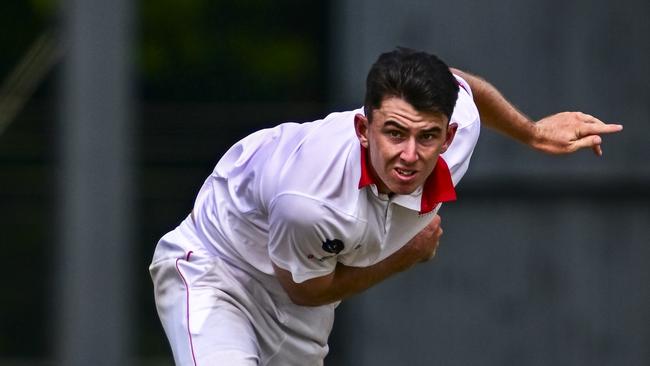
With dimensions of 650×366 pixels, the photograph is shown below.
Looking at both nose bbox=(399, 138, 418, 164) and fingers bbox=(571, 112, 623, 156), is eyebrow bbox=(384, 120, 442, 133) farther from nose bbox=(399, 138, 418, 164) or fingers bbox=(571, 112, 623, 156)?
fingers bbox=(571, 112, 623, 156)

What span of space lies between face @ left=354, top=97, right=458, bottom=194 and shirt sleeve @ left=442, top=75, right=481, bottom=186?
37 centimetres

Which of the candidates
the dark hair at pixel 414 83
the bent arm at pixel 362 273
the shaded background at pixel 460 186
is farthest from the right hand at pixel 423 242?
the shaded background at pixel 460 186

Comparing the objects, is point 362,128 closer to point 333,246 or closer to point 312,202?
point 312,202

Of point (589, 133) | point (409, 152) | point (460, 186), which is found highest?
point (409, 152)

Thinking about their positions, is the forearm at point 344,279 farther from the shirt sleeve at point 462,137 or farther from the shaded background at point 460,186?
the shaded background at point 460,186

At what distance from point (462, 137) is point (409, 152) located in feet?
1.76

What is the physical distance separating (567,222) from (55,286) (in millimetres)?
2627

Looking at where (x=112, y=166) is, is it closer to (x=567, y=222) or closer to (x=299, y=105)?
(x=299, y=105)

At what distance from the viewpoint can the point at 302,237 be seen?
4582 mm

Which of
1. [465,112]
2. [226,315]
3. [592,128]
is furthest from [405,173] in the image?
[592,128]

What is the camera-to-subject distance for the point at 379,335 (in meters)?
8.62

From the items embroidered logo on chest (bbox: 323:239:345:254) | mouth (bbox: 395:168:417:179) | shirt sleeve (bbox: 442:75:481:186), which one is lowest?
embroidered logo on chest (bbox: 323:239:345:254)

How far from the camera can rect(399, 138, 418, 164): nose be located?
4.37 m

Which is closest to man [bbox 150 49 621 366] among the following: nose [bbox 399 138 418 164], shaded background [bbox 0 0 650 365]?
nose [bbox 399 138 418 164]
